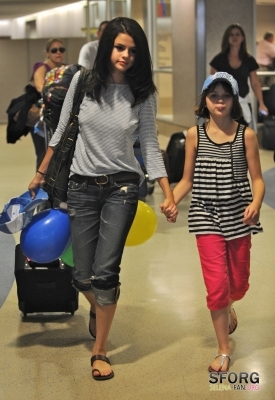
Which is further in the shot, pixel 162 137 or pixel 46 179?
pixel 162 137

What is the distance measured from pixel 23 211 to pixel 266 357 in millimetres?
1365

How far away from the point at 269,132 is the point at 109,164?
28.8 ft

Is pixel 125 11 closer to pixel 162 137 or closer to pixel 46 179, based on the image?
pixel 162 137

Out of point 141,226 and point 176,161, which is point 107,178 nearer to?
point 141,226

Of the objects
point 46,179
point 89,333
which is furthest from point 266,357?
point 46,179

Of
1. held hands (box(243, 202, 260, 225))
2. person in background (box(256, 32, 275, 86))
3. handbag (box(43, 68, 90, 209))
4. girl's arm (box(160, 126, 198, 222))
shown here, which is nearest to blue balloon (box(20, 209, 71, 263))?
handbag (box(43, 68, 90, 209))

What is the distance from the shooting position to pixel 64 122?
12.1 ft

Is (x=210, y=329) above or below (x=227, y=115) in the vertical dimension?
below

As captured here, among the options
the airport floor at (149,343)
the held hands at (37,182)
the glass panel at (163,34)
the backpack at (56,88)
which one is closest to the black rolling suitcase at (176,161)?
the airport floor at (149,343)

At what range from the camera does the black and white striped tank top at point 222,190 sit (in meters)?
3.55

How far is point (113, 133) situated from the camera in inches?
137

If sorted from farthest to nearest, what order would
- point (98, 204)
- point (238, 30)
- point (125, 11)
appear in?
1. point (125, 11)
2. point (238, 30)
3. point (98, 204)

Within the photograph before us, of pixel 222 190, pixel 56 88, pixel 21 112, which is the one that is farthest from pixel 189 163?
pixel 21 112

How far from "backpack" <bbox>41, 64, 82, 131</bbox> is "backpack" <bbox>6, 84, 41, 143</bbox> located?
1.46 meters
